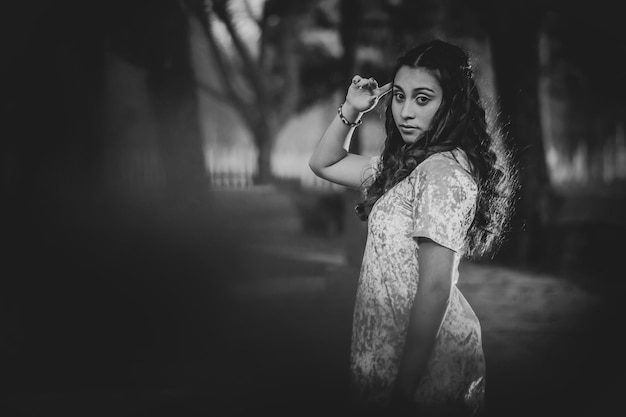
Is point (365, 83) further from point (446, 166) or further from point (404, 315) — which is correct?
point (404, 315)

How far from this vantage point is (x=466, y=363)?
171 cm

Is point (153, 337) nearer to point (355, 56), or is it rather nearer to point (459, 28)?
point (355, 56)

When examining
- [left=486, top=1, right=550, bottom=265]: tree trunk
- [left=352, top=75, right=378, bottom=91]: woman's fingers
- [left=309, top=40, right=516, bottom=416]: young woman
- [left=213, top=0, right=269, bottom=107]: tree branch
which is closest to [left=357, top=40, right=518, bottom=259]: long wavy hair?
[left=309, top=40, right=516, bottom=416]: young woman

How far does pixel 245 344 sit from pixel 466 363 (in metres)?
3.14

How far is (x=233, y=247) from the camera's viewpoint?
9539 millimetres

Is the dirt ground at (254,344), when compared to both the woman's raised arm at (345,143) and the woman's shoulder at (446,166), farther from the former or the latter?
the woman's shoulder at (446,166)

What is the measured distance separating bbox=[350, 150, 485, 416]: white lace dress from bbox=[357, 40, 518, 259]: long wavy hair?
0.15 ft

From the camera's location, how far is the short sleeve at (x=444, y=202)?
151 cm

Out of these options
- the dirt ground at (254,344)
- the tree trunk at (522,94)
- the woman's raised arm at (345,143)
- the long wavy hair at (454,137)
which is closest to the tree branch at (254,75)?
the tree trunk at (522,94)

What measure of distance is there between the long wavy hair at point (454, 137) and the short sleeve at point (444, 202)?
8 centimetres

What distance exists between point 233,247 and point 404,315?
7.99m

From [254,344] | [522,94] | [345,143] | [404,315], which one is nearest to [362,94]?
[345,143]

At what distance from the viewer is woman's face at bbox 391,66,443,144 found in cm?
166

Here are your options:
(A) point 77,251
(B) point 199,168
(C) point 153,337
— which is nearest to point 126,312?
(C) point 153,337
